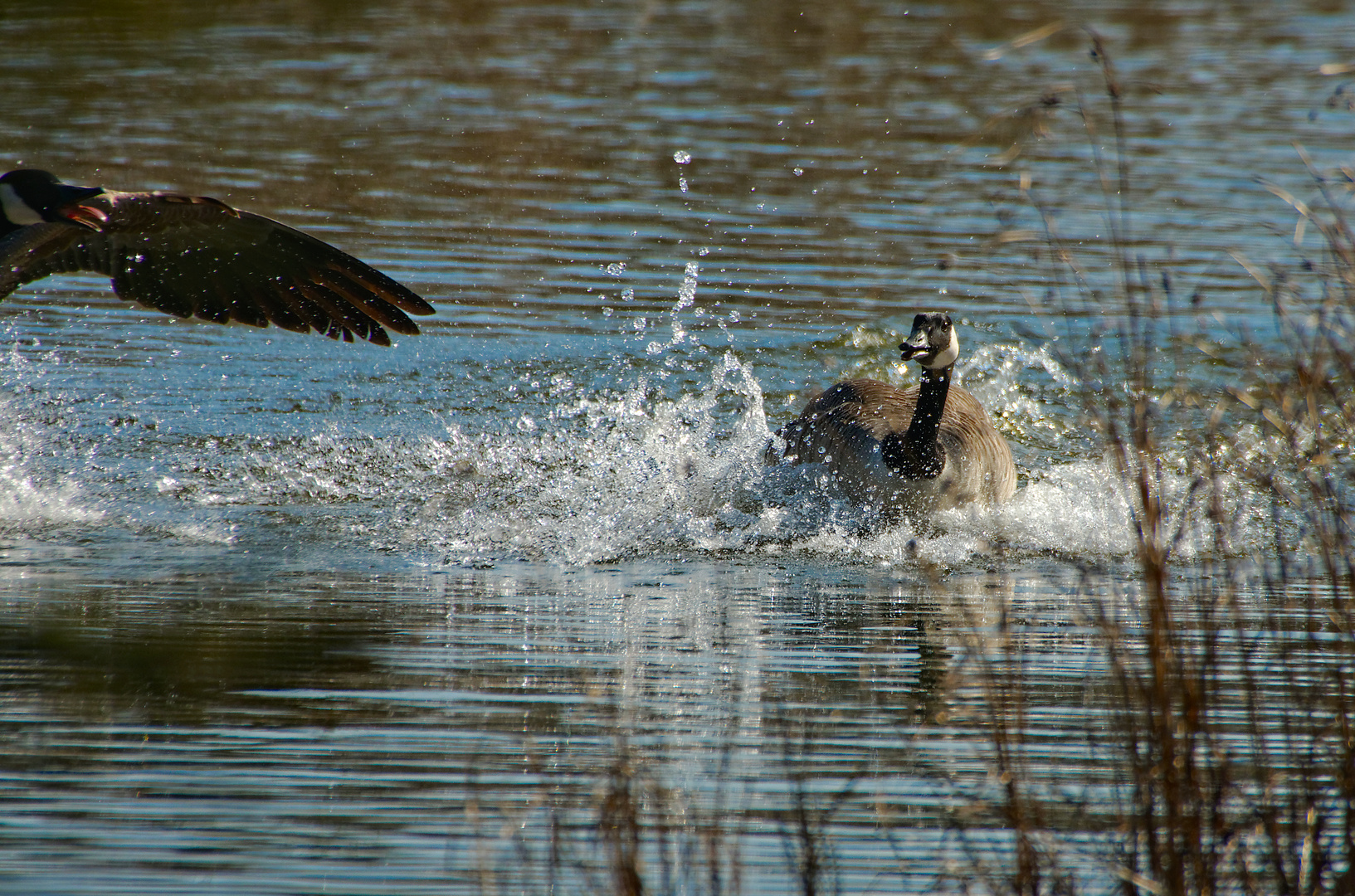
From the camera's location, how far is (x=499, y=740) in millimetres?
4223

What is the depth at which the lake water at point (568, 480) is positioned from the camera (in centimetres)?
374

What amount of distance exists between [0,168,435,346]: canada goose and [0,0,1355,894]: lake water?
0.89 m

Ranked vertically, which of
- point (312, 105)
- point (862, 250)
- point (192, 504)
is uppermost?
point (312, 105)

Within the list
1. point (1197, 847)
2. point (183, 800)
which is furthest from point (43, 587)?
point (1197, 847)

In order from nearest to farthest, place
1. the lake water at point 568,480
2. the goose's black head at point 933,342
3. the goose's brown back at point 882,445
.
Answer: the lake water at point 568,480 → the goose's brown back at point 882,445 → the goose's black head at point 933,342

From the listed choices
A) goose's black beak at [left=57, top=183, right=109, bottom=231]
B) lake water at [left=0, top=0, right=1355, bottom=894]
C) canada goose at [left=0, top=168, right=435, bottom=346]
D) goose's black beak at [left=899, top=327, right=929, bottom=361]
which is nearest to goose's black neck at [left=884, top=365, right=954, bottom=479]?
goose's black beak at [left=899, top=327, right=929, bottom=361]

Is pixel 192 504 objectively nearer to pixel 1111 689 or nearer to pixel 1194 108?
pixel 1111 689

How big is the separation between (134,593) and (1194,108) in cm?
1573

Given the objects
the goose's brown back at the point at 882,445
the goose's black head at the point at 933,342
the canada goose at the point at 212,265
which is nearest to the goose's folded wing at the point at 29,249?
the canada goose at the point at 212,265

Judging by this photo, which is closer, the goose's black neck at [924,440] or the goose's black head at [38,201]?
the goose's black head at [38,201]

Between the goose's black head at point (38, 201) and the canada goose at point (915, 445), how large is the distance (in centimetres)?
376

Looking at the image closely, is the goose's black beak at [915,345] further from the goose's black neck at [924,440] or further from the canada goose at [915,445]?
the goose's black neck at [924,440]

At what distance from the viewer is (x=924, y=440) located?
7828 mm

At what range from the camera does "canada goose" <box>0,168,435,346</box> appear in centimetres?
716
